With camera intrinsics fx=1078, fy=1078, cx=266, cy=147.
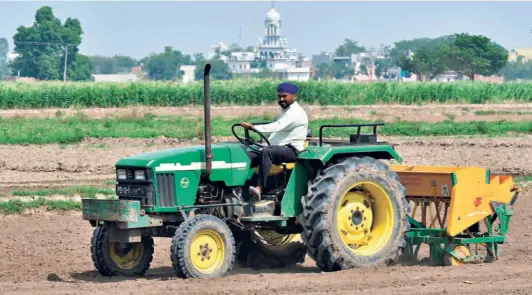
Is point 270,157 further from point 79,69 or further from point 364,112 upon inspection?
point 79,69

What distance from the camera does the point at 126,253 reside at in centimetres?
1237

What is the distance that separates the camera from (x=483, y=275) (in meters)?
11.7

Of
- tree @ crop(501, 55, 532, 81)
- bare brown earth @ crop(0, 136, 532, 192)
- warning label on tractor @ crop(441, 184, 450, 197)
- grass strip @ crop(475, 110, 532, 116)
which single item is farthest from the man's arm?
tree @ crop(501, 55, 532, 81)

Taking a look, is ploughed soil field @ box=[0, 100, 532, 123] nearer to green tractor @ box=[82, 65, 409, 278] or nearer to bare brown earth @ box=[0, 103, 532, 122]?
bare brown earth @ box=[0, 103, 532, 122]

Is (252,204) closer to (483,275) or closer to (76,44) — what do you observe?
(483,275)

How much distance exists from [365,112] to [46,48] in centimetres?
7131

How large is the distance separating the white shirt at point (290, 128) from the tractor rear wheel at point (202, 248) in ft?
4.03

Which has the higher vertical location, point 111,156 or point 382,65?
point 382,65

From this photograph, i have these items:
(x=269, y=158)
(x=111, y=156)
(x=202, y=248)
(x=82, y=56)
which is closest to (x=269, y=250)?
(x=269, y=158)

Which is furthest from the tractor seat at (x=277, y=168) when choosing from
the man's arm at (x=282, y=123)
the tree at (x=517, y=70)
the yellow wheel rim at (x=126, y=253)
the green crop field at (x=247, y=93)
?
the tree at (x=517, y=70)

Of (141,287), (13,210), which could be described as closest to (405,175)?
(141,287)

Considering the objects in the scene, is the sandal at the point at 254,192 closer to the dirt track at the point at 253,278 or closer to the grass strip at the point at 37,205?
the dirt track at the point at 253,278

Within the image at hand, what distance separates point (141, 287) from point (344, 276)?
2.26 m

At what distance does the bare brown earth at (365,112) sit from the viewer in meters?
39.9
